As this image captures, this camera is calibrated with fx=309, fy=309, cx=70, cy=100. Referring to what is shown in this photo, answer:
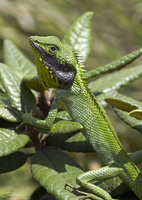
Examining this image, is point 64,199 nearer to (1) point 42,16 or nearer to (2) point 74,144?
(2) point 74,144

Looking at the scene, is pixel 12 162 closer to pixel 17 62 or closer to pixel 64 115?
pixel 64 115

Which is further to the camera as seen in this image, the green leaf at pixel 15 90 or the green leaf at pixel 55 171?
the green leaf at pixel 15 90

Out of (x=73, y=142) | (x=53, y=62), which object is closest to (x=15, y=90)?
(x=53, y=62)

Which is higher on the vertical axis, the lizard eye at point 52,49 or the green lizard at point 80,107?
the lizard eye at point 52,49

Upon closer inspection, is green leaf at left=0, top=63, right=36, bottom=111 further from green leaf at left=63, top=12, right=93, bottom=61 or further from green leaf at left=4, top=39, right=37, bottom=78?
green leaf at left=63, top=12, right=93, bottom=61

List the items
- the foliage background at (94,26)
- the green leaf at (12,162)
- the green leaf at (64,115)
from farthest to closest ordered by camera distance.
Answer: the foliage background at (94,26) < the green leaf at (64,115) < the green leaf at (12,162)

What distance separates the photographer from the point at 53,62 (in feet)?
8.84

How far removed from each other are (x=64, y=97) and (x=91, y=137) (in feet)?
1.44

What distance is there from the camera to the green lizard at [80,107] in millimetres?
2461

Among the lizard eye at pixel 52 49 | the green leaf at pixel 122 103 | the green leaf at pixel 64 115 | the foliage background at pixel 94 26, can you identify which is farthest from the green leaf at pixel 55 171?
the foliage background at pixel 94 26

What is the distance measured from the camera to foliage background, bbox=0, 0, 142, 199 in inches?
193

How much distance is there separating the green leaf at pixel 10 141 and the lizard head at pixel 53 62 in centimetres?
52

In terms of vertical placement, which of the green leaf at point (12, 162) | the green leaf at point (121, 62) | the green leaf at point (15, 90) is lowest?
the green leaf at point (12, 162)

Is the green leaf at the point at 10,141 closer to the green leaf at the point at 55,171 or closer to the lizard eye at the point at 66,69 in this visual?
the green leaf at the point at 55,171
